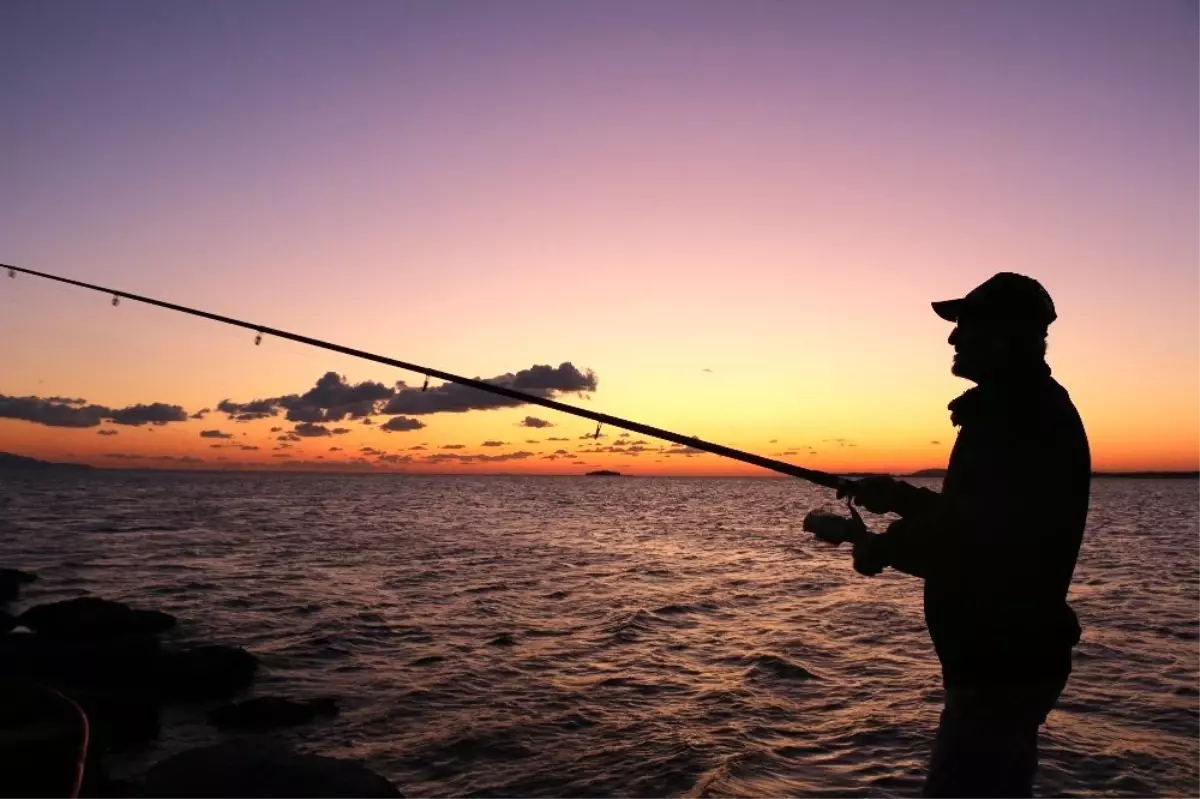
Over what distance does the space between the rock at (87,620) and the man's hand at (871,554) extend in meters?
17.2

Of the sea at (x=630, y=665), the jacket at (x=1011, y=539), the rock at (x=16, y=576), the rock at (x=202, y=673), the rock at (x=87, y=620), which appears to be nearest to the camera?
the jacket at (x=1011, y=539)

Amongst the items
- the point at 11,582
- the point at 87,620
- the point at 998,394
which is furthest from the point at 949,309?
the point at 11,582

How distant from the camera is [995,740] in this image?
382cm

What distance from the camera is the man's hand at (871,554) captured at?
3.98 meters

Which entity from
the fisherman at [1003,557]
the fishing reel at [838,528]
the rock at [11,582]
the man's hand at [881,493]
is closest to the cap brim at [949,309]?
the fisherman at [1003,557]

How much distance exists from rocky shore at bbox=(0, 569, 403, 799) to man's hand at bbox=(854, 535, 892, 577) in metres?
Answer: 4.47

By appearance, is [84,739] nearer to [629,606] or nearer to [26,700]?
[26,700]

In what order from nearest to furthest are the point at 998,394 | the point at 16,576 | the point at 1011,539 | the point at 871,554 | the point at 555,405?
the point at 1011,539
the point at 998,394
the point at 871,554
the point at 555,405
the point at 16,576

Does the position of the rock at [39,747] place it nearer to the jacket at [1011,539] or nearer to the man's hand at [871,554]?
the man's hand at [871,554]

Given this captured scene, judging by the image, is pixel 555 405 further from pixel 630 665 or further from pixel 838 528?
pixel 630 665

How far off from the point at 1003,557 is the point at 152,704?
12.7m

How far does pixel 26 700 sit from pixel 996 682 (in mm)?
5454

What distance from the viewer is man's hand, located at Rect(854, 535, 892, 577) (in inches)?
157

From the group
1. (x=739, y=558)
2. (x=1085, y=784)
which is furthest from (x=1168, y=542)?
(x=1085, y=784)
